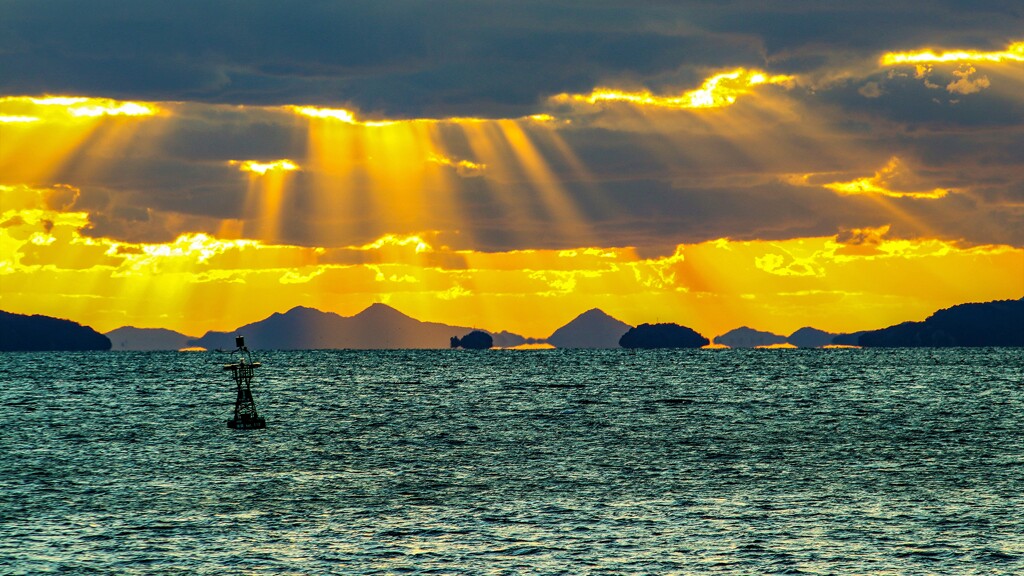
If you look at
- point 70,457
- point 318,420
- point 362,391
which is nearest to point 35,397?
point 362,391

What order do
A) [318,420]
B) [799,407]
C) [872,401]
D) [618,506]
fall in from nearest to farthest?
[618,506] → [318,420] → [799,407] → [872,401]

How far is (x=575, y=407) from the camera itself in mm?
126688

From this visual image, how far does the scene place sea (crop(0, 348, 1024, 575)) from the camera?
41.0 metres

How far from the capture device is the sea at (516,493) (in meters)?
41.0

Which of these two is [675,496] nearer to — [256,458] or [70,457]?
[256,458]

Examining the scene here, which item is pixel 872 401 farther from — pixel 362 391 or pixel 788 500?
pixel 788 500

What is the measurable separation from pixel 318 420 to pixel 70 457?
3389cm

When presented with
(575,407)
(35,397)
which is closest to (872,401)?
(575,407)

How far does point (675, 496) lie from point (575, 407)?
237ft

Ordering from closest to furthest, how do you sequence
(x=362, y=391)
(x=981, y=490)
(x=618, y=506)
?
(x=618, y=506) < (x=981, y=490) < (x=362, y=391)

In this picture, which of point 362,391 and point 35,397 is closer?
point 35,397

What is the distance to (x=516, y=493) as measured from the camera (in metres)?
55.7

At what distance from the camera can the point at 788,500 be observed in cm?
5331

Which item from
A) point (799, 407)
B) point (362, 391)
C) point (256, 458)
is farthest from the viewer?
point (362, 391)
